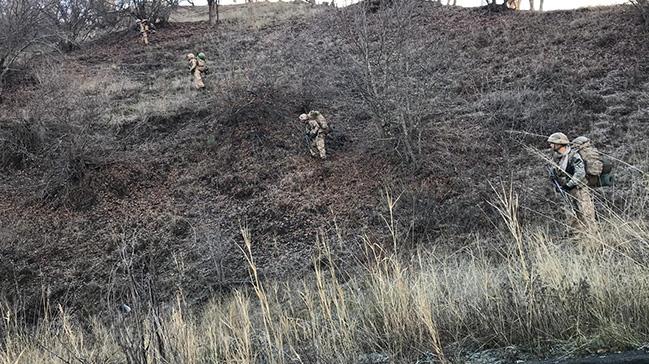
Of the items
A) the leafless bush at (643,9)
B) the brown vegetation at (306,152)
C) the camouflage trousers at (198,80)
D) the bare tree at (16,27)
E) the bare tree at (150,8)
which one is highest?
the bare tree at (150,8)

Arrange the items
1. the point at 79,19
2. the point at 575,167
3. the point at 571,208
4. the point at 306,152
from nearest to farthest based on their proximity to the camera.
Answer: the point at 571,208 → the point at 575,167 → the point at 306,152 → the point at 79,19

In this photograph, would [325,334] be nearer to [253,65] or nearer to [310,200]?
[310,200]

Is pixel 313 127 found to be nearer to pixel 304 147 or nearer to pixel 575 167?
pixel 304 147

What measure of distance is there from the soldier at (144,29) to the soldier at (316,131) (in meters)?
14.5

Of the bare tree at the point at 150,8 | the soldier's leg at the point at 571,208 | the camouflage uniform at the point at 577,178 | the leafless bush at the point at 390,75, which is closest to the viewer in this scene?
the soldier's leg at the point at 571,208

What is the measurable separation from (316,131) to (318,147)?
1.49 ft

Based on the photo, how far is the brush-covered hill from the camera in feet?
32.8

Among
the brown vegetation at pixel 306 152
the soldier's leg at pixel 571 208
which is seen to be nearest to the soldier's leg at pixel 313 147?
the brown vegetation at pixel 306 152

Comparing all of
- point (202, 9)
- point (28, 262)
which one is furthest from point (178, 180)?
point (202, 9)

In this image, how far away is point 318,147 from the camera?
13219mm

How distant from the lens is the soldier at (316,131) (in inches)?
511

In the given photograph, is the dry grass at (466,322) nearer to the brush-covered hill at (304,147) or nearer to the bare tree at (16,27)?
the brush-covered hill at (304,147)

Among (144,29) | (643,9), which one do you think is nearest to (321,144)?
(643,9)

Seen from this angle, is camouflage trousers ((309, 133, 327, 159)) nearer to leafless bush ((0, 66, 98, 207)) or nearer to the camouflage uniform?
leafless bush ((0, 66, 98, 207))
